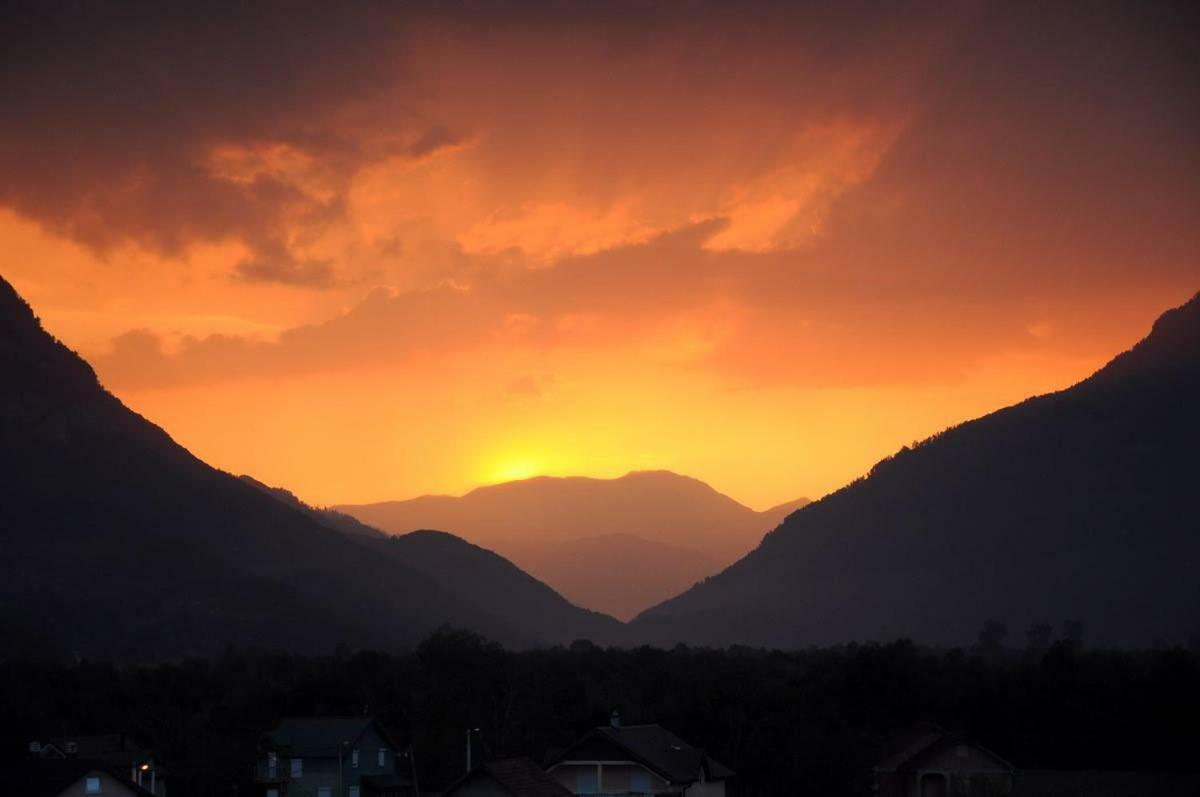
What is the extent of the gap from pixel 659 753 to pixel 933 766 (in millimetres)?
19553

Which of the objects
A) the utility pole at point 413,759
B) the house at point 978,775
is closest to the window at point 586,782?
the house at point 978,775

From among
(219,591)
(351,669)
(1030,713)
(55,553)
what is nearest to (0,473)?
(55,553)

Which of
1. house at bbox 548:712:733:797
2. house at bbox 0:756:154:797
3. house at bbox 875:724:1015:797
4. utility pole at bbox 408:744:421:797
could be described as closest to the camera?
house at bbox 0:756:154:797

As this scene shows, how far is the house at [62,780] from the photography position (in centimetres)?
6106

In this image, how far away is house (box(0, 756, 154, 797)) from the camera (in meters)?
61.1

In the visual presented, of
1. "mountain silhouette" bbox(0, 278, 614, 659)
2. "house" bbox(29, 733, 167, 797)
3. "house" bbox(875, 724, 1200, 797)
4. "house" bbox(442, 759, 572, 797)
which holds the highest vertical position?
"mountain silhouette" bbox(0, 278, 614, 659)

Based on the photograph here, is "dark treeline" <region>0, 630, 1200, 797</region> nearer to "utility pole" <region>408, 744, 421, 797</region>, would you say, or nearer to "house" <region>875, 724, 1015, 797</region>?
"utility pole" <region>408, 744, 421, 797</region>

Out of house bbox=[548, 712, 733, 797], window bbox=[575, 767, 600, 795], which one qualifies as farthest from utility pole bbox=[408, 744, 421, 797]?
window bbox=[575, 767, 600, 795]

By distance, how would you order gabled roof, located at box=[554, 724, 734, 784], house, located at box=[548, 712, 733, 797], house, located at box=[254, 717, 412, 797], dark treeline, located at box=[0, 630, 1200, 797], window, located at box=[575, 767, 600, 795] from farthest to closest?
1. dark treeline, located at box=[0, 630, 1200, 797]
2. house, located at box=[254, 717, 412, 797]
3. gabled roof, located at box=[554, 724, 734, 784]
4. house, located at box=[548, 712, 733, 797]
5. window, located at box=[575, 767, 600, 795]

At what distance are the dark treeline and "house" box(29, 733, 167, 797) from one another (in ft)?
7.95

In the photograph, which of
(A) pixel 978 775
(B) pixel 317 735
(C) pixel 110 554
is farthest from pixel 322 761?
(C) pixel 110 554

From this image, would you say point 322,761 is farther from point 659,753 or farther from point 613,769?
point 613,769

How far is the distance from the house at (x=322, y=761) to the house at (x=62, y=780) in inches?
660

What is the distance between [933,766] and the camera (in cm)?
7969
